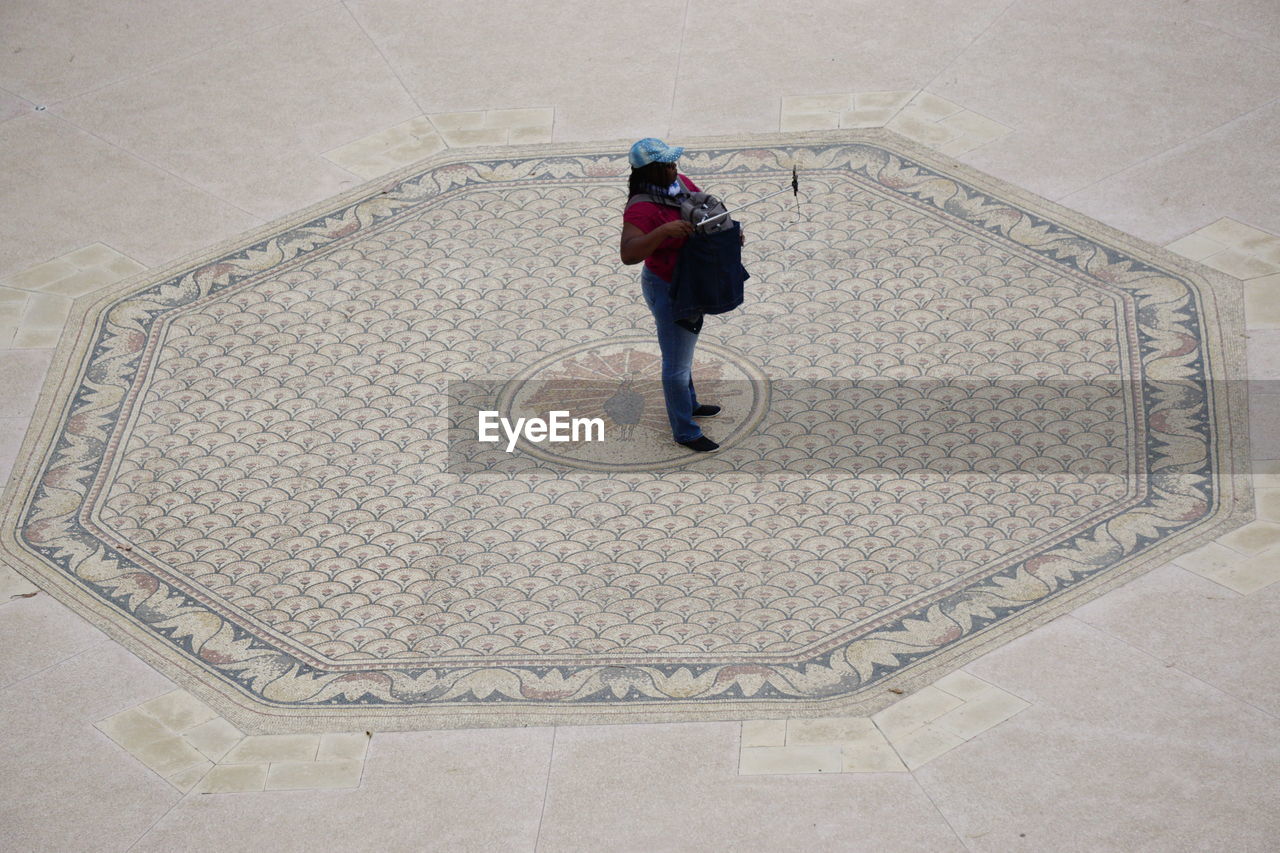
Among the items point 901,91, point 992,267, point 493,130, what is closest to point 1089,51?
point 901,91

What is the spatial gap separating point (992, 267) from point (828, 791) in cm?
331

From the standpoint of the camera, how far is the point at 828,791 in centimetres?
443

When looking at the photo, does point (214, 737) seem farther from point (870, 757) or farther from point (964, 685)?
Answer: point (964, 685)

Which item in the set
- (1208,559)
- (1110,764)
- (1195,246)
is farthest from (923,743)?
(1195,246)

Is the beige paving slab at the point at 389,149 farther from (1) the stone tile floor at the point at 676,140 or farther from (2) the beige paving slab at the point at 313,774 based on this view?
(2) the beige paving slab at the point at 313,774

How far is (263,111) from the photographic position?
28.4 ft

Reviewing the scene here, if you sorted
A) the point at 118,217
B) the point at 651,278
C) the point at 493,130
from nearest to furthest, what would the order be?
1. the point at 651,278
2. the point at 118,217
3. the point at 493,130

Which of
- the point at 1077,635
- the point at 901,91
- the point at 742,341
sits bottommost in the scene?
the point at 1077,635

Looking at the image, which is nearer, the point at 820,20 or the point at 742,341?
the point at 742,341

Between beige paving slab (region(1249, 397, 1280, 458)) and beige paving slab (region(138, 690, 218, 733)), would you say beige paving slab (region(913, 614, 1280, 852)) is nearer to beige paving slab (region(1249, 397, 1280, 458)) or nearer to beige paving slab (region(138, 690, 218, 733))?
beige paving slab (region(1249, 397, 1280, 458))

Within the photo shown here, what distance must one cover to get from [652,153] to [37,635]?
2.95 m

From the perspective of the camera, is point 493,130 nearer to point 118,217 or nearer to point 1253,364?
point 118,217

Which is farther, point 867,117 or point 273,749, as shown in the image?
point 867,117

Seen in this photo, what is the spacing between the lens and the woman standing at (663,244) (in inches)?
210
